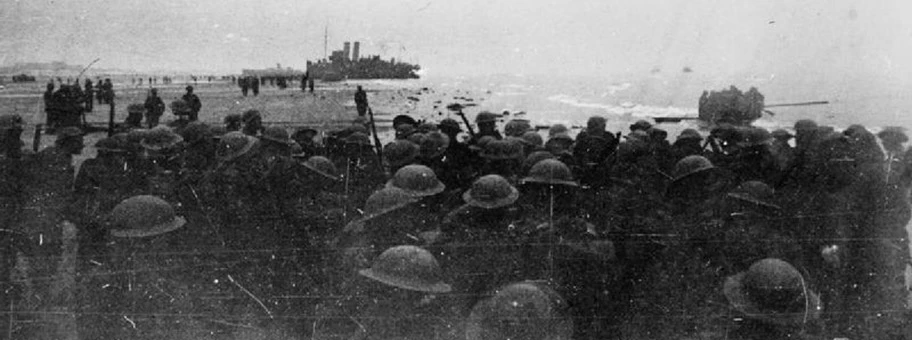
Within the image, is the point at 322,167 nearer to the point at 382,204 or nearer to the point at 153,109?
the point at 382,204

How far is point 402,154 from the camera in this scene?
25.1ft

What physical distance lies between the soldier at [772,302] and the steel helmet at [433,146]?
365 centimetres

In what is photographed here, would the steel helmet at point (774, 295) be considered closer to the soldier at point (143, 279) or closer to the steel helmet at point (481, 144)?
the steel helmet at point (481, 144)

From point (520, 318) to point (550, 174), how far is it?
2.24m

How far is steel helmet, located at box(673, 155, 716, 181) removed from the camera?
6.40 metres

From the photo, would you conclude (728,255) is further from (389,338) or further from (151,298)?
(151,298)

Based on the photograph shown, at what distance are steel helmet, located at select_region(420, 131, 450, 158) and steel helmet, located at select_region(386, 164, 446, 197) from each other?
106cm

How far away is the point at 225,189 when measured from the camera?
20.4 feet

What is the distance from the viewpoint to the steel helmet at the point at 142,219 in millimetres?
4828

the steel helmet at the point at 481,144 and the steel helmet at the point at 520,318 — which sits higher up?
the steel helmet at the point at 481,144

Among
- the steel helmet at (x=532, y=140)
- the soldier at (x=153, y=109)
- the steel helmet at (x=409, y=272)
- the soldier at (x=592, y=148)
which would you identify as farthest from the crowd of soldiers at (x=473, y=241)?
the soldier at (x=153, y=109)

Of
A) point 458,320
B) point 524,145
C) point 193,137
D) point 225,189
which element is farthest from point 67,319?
point 524,145

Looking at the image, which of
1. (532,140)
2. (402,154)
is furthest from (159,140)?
(532,140)

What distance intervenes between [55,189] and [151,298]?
2004 mm
